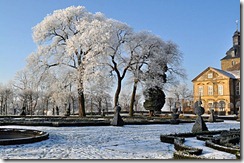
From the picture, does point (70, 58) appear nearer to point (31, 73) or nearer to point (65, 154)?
point (31, 73)

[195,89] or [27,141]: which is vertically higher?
[195,89]

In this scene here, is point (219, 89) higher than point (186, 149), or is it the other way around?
point (219, 89)

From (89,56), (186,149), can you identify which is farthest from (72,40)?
(186,149)

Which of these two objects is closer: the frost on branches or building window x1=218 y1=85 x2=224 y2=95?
the frost on branches

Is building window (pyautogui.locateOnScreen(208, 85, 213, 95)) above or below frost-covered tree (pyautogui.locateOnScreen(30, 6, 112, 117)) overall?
below

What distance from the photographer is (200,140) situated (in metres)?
8.78

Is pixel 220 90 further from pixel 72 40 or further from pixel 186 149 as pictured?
pixel 186 149

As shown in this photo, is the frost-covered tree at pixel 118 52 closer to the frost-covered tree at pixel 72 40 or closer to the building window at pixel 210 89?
the frost-covered tree at pixel 72 40

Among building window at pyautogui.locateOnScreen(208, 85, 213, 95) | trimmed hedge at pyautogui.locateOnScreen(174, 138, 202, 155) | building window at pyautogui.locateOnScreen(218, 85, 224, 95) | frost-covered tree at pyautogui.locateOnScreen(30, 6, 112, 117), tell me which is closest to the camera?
trimmed hedge at pyautogui.locateOnScreen(174, 138, 202, 155)

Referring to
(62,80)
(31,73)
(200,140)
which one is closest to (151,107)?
(62,80)

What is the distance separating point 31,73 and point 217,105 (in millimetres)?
28153

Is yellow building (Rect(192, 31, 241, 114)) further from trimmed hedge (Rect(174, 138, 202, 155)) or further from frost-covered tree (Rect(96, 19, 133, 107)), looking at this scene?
trimmed hedge (Rect(174, 138, 202, 155))

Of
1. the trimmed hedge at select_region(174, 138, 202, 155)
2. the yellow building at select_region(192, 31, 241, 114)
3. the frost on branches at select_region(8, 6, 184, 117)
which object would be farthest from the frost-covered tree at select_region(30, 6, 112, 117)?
the yellow building at select_region(192, 31, 241, 114)

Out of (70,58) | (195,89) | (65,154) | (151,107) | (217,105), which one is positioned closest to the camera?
(65,154)
